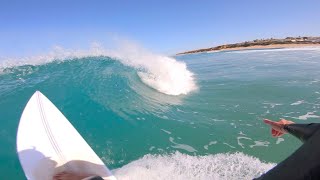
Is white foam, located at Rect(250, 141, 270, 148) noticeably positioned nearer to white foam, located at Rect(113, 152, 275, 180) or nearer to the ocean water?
the ocean water

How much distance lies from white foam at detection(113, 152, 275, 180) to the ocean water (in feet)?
0.06

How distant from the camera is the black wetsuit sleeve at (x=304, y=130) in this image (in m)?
2.41

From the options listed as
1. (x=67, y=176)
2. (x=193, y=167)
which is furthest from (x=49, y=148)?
(x=193, y=167)

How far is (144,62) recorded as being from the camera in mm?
15227

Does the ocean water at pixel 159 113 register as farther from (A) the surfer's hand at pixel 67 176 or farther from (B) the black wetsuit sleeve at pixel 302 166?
(B) the black wetsuit sleeve at pixel 302 166

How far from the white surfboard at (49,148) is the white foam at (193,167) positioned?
1281 mm

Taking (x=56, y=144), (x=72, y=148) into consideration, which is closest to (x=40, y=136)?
(x=56, y=144)

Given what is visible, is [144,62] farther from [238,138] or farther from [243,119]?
[238,138]

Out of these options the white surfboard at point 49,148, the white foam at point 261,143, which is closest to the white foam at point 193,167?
the white foam at point 261,143

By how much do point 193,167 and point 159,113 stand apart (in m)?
3.73

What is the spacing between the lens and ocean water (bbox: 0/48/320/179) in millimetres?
5402

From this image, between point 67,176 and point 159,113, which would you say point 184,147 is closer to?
point 159,113

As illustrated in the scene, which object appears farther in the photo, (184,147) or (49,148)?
(184,147)

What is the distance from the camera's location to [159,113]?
8.69 metres
